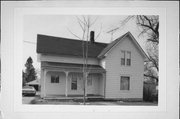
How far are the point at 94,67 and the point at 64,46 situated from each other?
0.74 m

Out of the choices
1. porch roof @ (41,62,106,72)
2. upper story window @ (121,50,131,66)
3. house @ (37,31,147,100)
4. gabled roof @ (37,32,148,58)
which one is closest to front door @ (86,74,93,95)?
house @ (37,31,147,100)

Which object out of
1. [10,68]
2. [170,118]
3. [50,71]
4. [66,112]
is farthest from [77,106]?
[170,118]

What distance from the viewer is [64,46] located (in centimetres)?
447

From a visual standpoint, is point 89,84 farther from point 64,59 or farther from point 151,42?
point 151,42

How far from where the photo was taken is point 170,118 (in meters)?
3.88

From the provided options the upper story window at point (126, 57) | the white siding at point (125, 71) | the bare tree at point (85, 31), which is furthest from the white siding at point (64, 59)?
the upper story window at point (126, 57)

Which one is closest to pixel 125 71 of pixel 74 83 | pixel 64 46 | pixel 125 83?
pixel 125 83

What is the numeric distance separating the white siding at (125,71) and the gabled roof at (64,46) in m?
0.32

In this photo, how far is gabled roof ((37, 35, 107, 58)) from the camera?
4.43m

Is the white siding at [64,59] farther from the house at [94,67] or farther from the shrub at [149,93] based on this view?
the shrub at [149,93]

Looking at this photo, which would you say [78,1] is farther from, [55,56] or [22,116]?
[22,116]

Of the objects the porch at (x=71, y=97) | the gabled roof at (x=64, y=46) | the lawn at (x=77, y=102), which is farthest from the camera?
the gabled roof at (x=64, y=46)

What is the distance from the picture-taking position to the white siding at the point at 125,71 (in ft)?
15.1

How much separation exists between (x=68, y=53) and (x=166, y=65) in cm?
188
